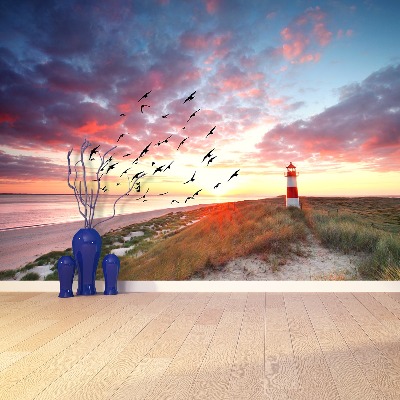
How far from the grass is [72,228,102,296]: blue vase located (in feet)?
5.43

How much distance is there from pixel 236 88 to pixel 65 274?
1.94 meters

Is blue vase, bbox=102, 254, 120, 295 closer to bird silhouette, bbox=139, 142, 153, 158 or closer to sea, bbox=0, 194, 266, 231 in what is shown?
sea, bbox=0, 194, 266, 231

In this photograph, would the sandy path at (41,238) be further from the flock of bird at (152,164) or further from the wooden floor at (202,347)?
the wooden floor at (202,347)

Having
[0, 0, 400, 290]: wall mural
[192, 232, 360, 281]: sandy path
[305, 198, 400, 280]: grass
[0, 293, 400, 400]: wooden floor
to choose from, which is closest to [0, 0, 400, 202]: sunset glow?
[0, 0, 400, 290]: wall mural

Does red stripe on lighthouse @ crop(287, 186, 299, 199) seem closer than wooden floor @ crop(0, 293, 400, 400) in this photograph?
No

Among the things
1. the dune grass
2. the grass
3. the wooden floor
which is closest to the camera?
the wooden floor

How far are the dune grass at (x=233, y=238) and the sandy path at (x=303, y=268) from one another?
72 millimetres

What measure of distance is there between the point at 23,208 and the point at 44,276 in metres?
1.28

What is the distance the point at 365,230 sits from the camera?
3.83m

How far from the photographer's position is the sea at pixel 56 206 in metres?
3.99

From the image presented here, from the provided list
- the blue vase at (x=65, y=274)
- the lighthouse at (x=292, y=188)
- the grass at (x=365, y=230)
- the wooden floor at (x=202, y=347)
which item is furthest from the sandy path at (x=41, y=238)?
the wooden floor at (x=202, y=347)

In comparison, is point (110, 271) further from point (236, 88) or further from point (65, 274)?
point (236, 88)

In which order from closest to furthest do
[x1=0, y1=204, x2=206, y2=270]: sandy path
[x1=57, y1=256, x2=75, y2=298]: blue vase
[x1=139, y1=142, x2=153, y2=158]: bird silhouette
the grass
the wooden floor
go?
1. the wooden floor
2. [x1=57, y1=256, x2=75, y2=298]: blue vase
3. the grass
4. [x1=139, y1=142, x2=153, y2=158]: bird silhouette
5. [x1=0, y1=204, x2=206, y2=270]: sandy path

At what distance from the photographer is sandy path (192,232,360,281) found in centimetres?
377
